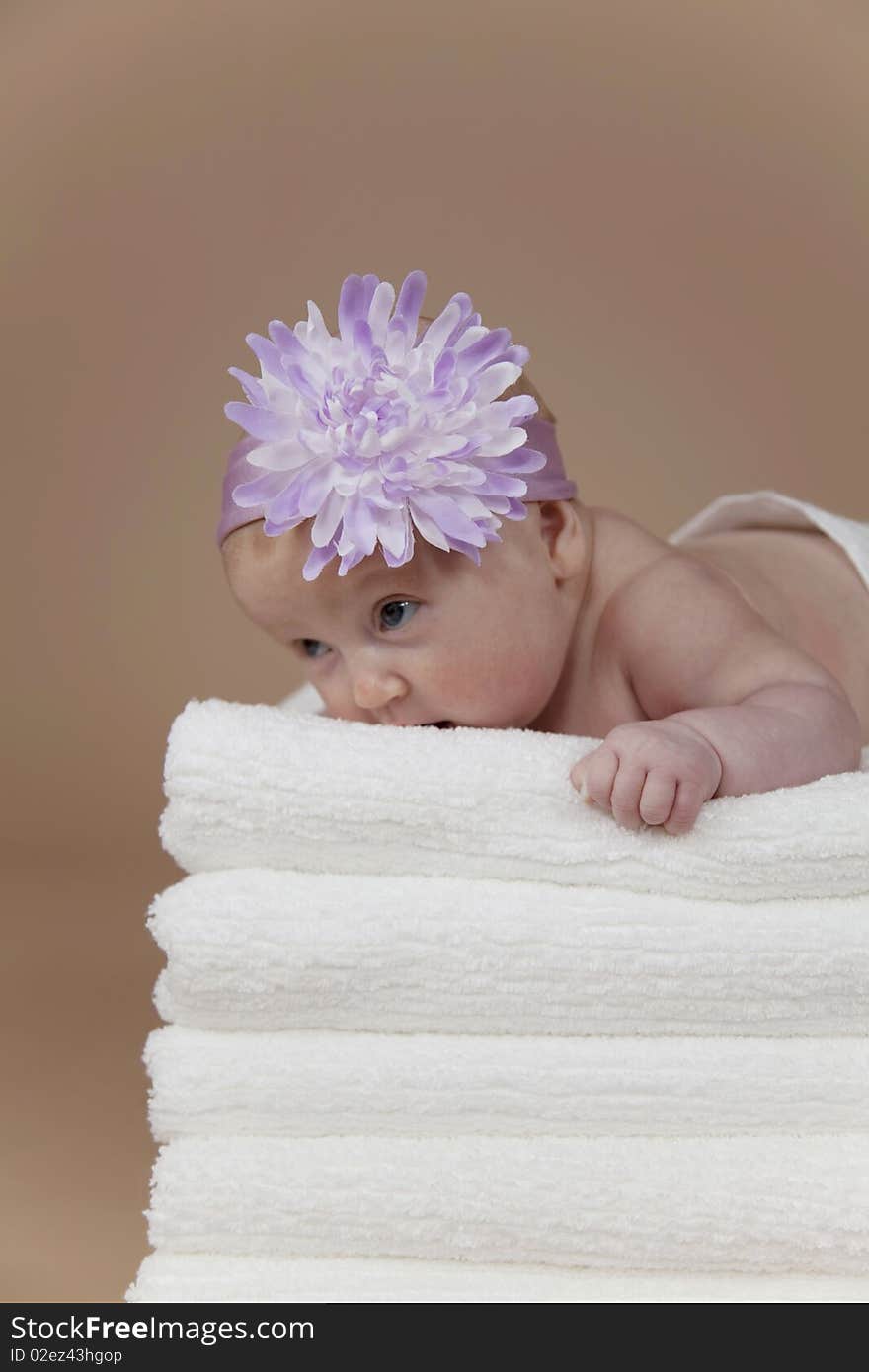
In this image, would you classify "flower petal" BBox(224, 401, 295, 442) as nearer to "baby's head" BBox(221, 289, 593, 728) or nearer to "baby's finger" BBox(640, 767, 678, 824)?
"baby's head" BBox(221, 289, 593, 728)

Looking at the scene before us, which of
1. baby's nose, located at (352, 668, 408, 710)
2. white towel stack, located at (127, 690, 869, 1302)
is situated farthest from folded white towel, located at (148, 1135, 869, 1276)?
baby's nose, located at (352, 668, 408, 710)

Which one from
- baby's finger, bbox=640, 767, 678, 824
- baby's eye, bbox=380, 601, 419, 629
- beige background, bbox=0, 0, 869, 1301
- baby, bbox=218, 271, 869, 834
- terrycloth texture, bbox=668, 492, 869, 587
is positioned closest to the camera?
baby's finger, bbox=640, 767, 678, 824

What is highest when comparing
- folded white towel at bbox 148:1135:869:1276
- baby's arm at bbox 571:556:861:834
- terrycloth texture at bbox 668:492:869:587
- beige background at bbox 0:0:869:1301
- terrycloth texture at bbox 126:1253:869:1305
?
beige background at bbox 0:0:869:1301

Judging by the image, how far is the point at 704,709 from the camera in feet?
4.44

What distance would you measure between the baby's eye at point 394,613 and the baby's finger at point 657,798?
13.0 inches

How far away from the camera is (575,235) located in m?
2.57

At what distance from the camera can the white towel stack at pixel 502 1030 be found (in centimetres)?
121

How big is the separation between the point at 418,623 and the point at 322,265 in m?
1.24

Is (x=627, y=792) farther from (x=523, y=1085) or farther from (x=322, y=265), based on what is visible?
(x=322, y=265)

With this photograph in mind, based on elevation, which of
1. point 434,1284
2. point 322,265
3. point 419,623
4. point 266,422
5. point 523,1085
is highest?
point 322,265

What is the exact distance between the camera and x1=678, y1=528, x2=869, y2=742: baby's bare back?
1770 mm

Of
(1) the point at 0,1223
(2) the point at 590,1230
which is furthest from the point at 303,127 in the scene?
(2) the point at 590,1230

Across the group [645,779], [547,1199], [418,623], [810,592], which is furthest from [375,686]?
[810,592]

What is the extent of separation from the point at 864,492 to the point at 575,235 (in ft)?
1.94
